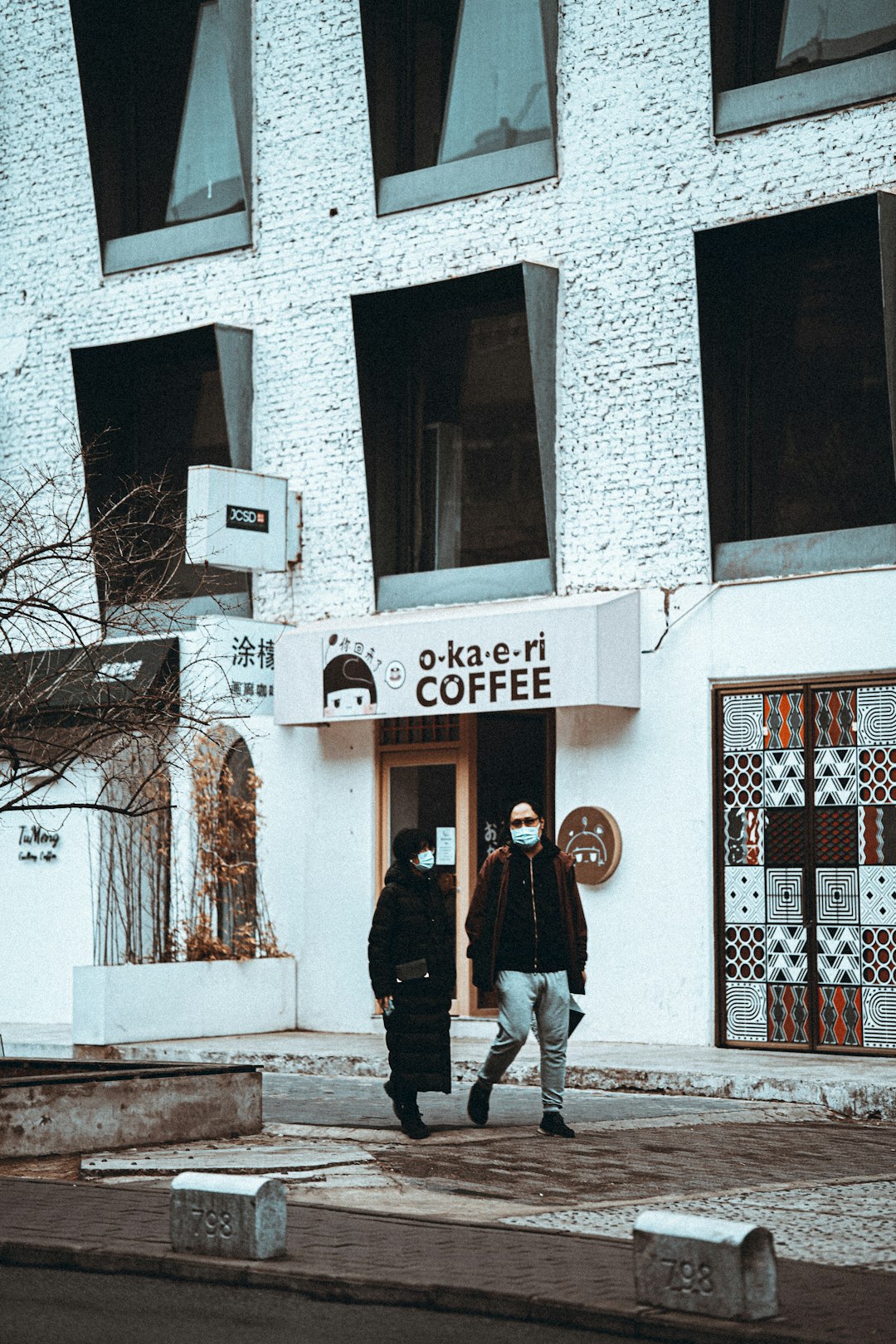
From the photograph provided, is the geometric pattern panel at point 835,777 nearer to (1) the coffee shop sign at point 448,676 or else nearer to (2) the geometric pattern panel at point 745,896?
(2) the geometric pattern panel at point 745,896

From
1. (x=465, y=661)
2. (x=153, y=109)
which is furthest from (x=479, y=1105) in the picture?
(x=153, y=109)

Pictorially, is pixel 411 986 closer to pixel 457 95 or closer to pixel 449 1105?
pixel 449 1105

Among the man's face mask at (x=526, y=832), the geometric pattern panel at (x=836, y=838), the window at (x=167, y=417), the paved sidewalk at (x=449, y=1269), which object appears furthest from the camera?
the window at (x=167, y=417)

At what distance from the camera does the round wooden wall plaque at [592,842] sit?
17.2 metres

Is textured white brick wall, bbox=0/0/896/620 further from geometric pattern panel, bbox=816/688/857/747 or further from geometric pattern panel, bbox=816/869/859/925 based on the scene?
geometric pattern panel, bbox=816/869/859/925

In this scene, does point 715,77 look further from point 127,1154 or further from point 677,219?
point 127,1154

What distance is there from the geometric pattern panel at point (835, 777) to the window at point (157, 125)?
8591 mm

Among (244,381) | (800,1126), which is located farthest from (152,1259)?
(244,381)

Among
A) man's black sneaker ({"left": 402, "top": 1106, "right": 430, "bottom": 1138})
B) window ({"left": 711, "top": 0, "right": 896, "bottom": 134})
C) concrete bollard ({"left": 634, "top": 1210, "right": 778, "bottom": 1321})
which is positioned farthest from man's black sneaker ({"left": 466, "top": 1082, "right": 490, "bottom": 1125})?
window ({"left": 711, "top": 0, "right": 896, "bottom": 134})

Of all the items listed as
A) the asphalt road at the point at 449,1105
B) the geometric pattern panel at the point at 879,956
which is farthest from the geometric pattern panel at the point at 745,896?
the asphalt road at the point at 449,1105

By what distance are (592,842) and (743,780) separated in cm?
153

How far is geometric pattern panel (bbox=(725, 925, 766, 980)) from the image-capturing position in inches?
645

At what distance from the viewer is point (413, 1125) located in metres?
11.7

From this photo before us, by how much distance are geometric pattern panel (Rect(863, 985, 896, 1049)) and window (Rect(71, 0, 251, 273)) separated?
33.1 feet
